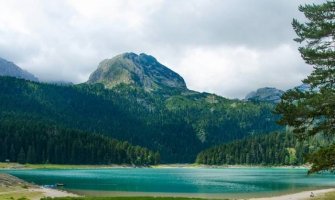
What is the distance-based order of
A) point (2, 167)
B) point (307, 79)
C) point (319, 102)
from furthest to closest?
point (2, 167)
point (307, 79)
point (319, 102)

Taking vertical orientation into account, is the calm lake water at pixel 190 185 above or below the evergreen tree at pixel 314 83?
below

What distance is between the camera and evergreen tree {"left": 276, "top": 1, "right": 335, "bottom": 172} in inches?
1406

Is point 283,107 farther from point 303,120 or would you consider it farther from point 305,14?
point 305,14

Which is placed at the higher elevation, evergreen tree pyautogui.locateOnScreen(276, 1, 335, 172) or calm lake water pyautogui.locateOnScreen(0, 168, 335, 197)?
evergreen tree pyautogui.locateOnScreen(276, 1, 335, 172)

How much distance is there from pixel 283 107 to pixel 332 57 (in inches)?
262

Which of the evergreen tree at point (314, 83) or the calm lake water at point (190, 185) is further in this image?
the calm lake water at point (190, 185)

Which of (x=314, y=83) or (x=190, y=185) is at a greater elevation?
(x=314, y=83)

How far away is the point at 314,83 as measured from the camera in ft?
127

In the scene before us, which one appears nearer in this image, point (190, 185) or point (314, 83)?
point (314, 83)

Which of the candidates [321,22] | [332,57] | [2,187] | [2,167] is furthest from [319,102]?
[2,167]

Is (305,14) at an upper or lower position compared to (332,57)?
upper

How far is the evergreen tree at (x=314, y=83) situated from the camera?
117ft

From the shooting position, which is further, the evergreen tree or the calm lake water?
the calm lake water

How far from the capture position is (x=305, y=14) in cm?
3978
